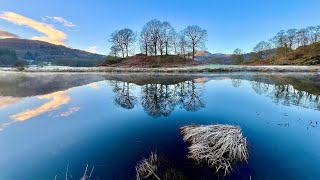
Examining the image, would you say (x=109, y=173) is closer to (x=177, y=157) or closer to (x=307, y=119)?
(x=177, y=157)

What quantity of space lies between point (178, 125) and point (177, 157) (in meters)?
4.61

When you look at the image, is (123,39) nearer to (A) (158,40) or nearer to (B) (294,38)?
(A) (158,40)

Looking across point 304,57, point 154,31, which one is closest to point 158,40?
point 154,31

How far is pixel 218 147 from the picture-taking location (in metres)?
9.59

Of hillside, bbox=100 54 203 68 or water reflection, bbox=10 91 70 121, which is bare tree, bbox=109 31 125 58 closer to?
hillside, bbox=100 54 203 68

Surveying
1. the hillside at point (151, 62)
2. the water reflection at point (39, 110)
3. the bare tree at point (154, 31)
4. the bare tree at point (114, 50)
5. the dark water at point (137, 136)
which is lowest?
the dark water at point (137, 136)

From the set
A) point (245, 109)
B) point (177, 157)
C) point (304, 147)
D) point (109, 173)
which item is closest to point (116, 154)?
point (109, 173)

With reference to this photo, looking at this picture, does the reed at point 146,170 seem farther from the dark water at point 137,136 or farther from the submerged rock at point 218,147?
the submerged rock at point 218,147

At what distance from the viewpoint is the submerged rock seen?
8.73m

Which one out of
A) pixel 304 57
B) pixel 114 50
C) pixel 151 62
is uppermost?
pixel 114 50

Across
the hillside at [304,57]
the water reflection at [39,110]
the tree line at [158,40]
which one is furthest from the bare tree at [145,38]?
the water reflection at [39,110]

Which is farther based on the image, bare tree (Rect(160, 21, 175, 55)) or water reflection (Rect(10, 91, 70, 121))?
bare tree (Rect(160, 21, 175, 55))

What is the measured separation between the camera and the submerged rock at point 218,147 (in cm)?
873

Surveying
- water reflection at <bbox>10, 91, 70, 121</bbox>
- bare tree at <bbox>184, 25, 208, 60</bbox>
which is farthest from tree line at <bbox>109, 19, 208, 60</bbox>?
water reflection at <bbox>10, 91, 70, 121</bbox>
